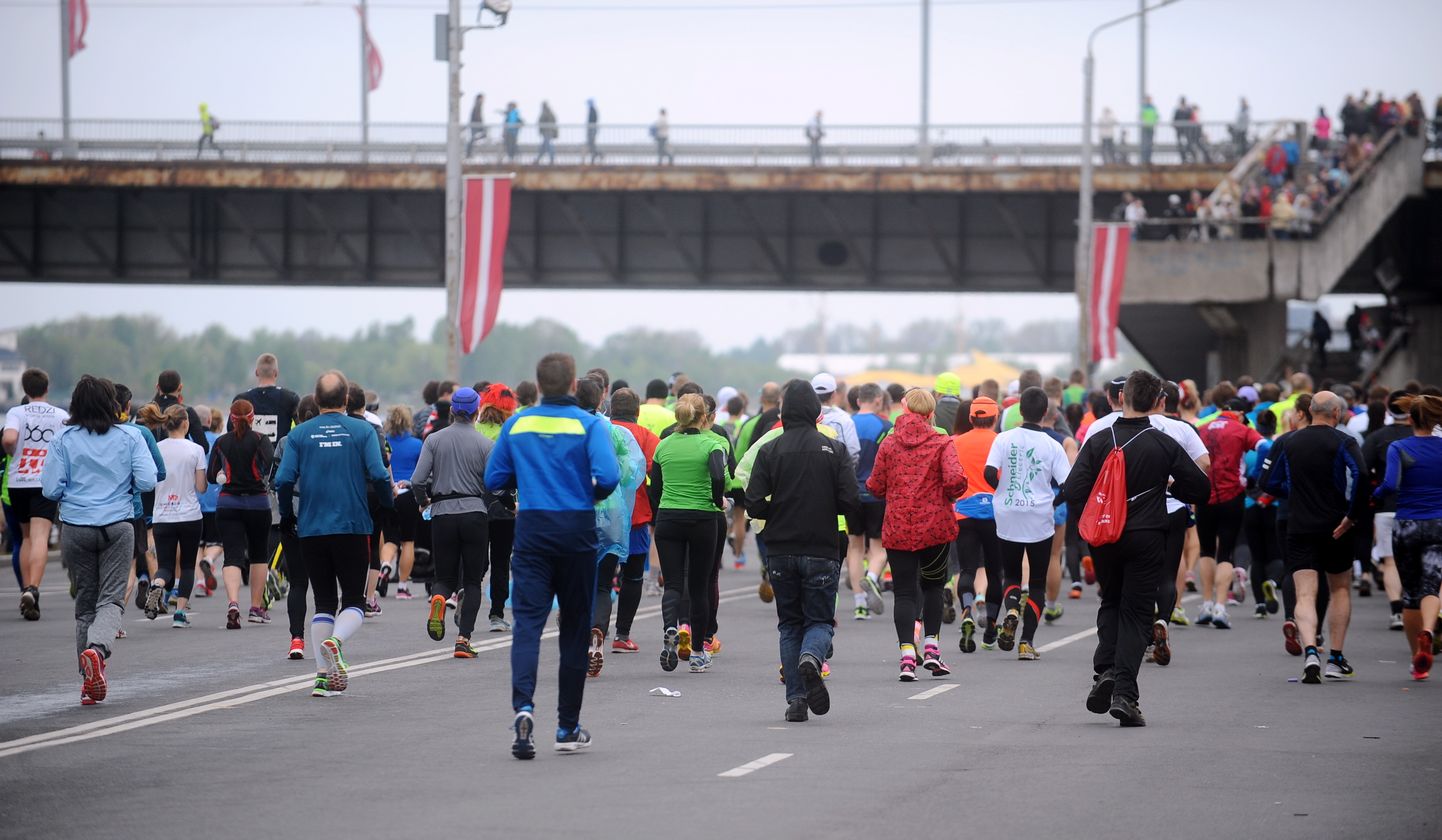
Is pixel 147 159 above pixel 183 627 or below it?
above

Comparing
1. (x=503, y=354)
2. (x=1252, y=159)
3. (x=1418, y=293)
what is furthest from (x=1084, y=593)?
(x=503, y=354)

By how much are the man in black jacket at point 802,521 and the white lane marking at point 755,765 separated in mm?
1214

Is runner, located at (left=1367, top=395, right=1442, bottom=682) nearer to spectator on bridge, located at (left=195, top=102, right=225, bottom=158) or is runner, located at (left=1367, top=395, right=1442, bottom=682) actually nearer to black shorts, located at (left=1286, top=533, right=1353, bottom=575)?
black shorts, located at (left=1286, top=533, right=1353, bottom=575)

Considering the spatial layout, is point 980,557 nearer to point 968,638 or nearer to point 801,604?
point 968,638

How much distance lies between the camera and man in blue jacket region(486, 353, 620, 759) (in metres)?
9.05

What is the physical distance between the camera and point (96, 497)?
11242 mm

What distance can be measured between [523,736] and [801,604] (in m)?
2.19

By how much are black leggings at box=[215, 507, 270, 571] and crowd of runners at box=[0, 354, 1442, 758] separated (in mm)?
22

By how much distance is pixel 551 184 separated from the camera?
136 feet

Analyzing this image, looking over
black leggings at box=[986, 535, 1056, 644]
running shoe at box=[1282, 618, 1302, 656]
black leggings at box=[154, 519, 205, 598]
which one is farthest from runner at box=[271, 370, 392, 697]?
running shoe at box=[1282, 618, 1302, 656]

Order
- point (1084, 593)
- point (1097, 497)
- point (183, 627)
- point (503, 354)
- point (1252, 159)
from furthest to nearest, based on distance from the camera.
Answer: point (503, 354), point (1252, 159), point (1084, 593), point (183, 627), point (1097, 497)

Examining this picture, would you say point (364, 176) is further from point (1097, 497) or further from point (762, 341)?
point (762, 341)

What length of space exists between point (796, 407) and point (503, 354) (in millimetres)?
103317

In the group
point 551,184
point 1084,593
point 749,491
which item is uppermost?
point 551,184
